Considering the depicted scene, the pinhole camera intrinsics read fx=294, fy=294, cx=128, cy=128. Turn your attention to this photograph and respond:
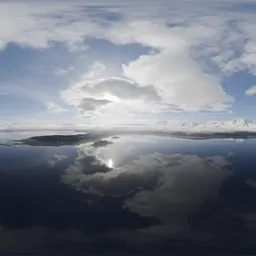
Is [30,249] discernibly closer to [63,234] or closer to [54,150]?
[63,234]

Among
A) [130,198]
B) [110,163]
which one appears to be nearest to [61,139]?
[110,163]

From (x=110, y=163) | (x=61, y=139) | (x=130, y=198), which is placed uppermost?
(x=61, y=139)

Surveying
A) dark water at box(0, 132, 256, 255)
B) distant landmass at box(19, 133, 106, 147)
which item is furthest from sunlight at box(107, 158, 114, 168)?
distant landmass at box(19, 133, 106, 147)

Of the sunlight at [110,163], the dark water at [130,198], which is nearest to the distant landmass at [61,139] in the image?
the dark water at [130,198]

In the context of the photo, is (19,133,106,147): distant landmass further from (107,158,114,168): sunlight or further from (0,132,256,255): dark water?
(107,158,114,168): sunlight

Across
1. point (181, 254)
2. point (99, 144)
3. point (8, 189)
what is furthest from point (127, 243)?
point (8, 189)

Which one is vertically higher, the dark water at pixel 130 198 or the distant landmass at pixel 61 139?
the distant landmass at pixel 61 139

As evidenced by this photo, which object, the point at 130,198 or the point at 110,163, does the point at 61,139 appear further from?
the point at 130,198

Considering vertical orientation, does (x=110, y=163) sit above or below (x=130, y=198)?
above

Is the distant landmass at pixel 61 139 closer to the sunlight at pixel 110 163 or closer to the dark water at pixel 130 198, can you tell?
the dark water at pixel 130 198
